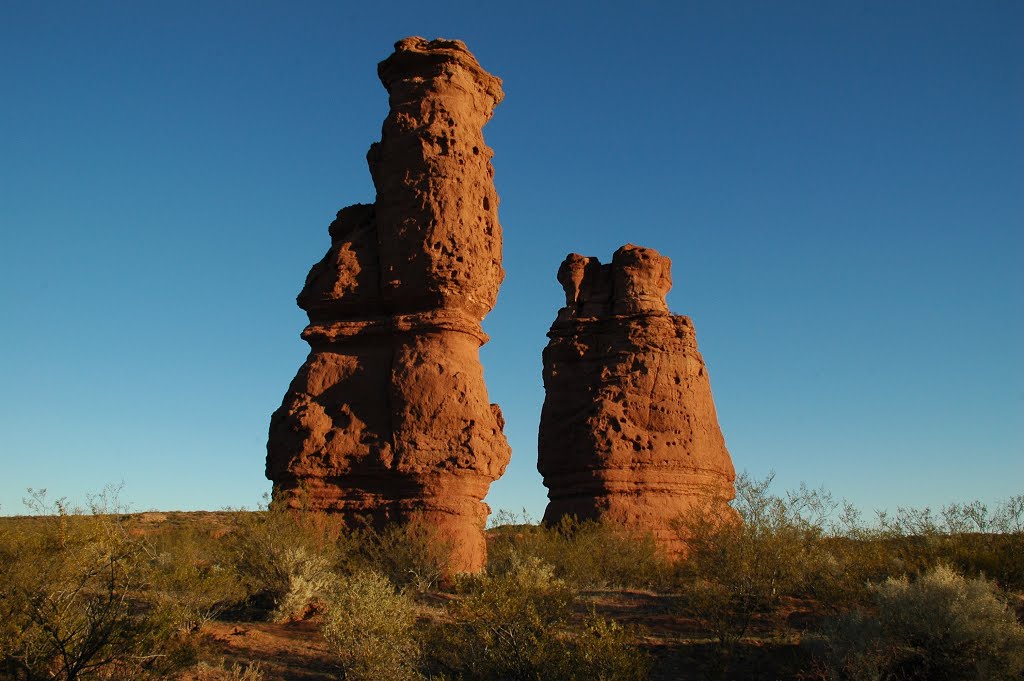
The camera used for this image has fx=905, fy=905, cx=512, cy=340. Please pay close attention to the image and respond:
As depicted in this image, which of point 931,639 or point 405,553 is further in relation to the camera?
point 405,553

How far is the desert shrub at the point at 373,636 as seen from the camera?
938cm

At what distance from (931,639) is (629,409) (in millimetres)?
13322

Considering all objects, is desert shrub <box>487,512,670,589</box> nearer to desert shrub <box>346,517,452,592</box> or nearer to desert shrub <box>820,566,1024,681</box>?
desert shrub <box>346,517,452,592</box>

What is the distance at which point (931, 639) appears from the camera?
10.2 meters

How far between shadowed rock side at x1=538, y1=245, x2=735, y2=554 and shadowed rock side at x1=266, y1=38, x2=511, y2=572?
288 inches

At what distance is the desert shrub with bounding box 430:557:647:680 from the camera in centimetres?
906

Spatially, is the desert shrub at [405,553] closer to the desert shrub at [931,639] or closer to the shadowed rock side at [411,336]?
the shadowed rock side at [411,336]

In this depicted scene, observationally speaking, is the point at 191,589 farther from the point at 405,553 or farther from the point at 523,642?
the point at 523,642

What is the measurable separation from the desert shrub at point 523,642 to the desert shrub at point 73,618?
2.87m

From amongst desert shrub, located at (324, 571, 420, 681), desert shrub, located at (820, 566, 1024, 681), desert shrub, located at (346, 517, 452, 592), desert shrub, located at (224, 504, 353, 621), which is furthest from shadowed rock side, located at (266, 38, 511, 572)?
desert shrub, located at (820, 566, 1024, 681)

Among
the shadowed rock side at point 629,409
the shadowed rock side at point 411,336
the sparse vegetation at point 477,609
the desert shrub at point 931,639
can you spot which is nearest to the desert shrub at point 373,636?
the sparse vegetation at point 477,609

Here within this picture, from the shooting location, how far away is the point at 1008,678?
9.46 m

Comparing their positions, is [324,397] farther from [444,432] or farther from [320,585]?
[320,585]

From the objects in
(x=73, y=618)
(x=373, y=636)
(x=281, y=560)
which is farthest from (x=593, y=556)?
(x=73, y=618)
